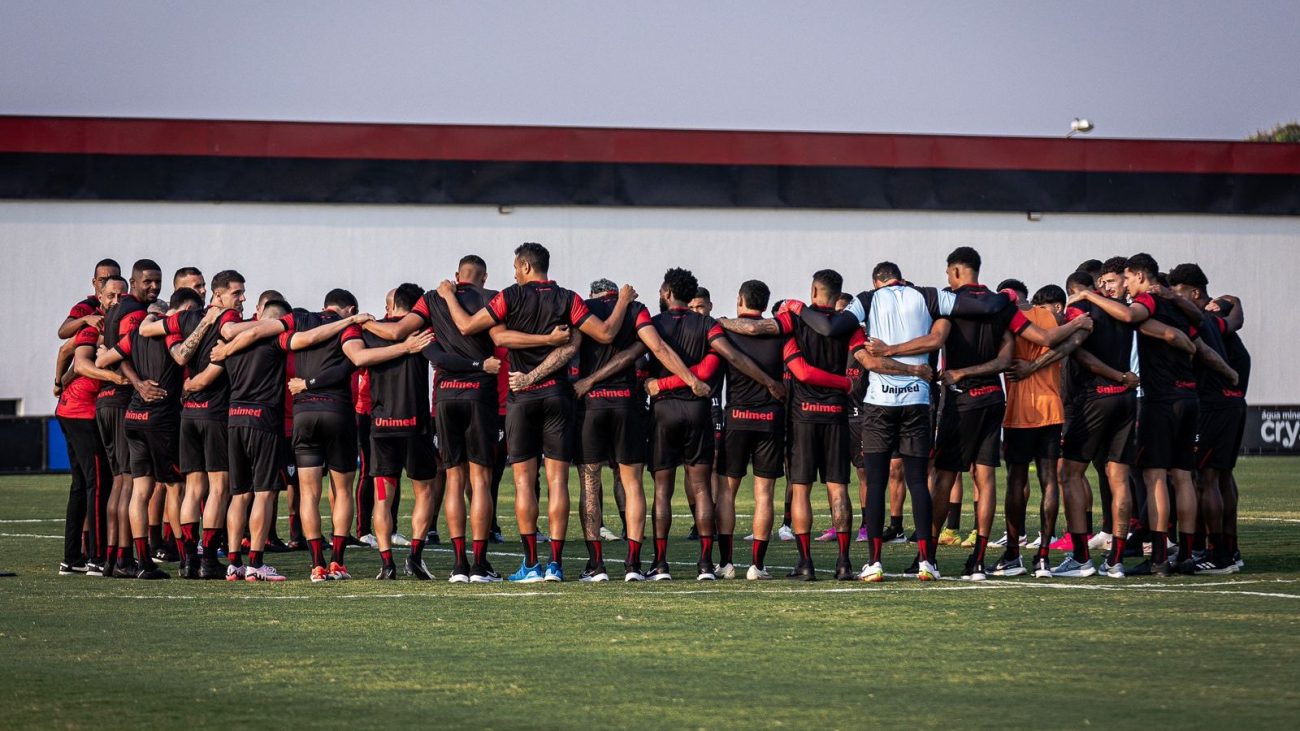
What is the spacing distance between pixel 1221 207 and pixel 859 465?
24273 millimetres

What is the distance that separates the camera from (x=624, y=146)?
3441 cm

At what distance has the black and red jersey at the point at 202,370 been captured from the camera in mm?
12094

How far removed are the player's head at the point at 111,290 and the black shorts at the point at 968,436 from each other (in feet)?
21.2

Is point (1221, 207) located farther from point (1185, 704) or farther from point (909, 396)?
point (1185, 704)

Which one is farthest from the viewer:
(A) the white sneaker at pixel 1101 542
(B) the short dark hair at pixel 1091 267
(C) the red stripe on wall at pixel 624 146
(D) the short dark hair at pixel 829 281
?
(C) the red stripe on wall at pixel 624 146

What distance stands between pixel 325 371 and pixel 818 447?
363 cm

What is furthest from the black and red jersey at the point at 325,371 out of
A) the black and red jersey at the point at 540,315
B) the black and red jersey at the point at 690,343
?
the black and red jersey at the point at 690,343

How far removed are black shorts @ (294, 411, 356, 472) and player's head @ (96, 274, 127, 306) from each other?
2048mm

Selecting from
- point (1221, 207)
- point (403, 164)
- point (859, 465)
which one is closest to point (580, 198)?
point (403, 164)

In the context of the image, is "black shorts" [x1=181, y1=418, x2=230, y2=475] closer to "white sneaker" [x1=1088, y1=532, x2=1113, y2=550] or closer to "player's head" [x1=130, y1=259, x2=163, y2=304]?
"player's head" [x1=130, y1=259, x2=163, y2=304]

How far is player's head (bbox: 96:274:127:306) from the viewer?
12805mm

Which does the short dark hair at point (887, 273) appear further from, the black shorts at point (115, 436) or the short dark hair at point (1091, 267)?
the black shorts at point (115, 436)

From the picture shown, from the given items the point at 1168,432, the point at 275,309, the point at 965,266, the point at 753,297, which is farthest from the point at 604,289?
the point at 1168,432

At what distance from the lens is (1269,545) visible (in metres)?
14.4
